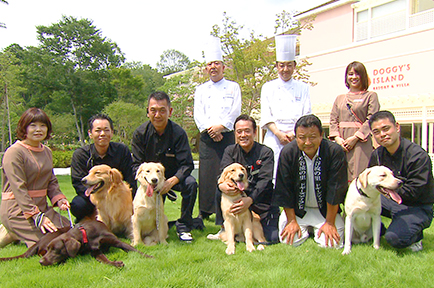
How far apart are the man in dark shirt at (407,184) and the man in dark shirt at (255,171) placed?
1.28m

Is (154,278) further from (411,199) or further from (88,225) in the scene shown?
(411,199)

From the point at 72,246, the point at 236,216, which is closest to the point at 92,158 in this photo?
the point at 72,246

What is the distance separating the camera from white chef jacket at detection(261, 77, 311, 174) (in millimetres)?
4723

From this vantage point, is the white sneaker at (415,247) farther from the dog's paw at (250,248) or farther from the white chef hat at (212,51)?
the white chef hat at (212,51)

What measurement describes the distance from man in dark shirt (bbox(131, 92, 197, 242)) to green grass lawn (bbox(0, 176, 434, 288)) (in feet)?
2.21

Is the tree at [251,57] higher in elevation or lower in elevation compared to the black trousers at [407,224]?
higher

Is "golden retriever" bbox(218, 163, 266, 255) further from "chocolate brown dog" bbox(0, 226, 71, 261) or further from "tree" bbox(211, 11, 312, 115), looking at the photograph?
"tree" bbox(211, 11, 312, 115)

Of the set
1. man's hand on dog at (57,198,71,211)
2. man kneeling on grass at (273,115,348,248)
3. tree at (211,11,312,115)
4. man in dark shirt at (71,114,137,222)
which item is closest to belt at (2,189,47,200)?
man's hand on dog at (57,198,71,211)

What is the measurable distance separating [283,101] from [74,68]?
31.8 meters

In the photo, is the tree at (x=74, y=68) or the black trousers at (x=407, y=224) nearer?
the black trousers at (x=407, y=224)

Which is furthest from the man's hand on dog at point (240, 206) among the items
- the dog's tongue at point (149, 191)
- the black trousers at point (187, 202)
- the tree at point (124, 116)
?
the tree at point (124, 116)

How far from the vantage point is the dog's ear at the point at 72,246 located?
312 cm

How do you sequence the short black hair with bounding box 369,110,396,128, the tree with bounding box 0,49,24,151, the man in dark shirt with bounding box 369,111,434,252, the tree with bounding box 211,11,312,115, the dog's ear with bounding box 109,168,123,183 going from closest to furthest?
the man in dark shirt with bounding box 369,111,434,252
the short black hair with bounding box 369,110,396,128
the dog's ear with bounding box 109,168,123,183
the tree with bounding box 211,11,312,115
the tree with bounding box 0,49,24,151

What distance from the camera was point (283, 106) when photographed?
477cm
